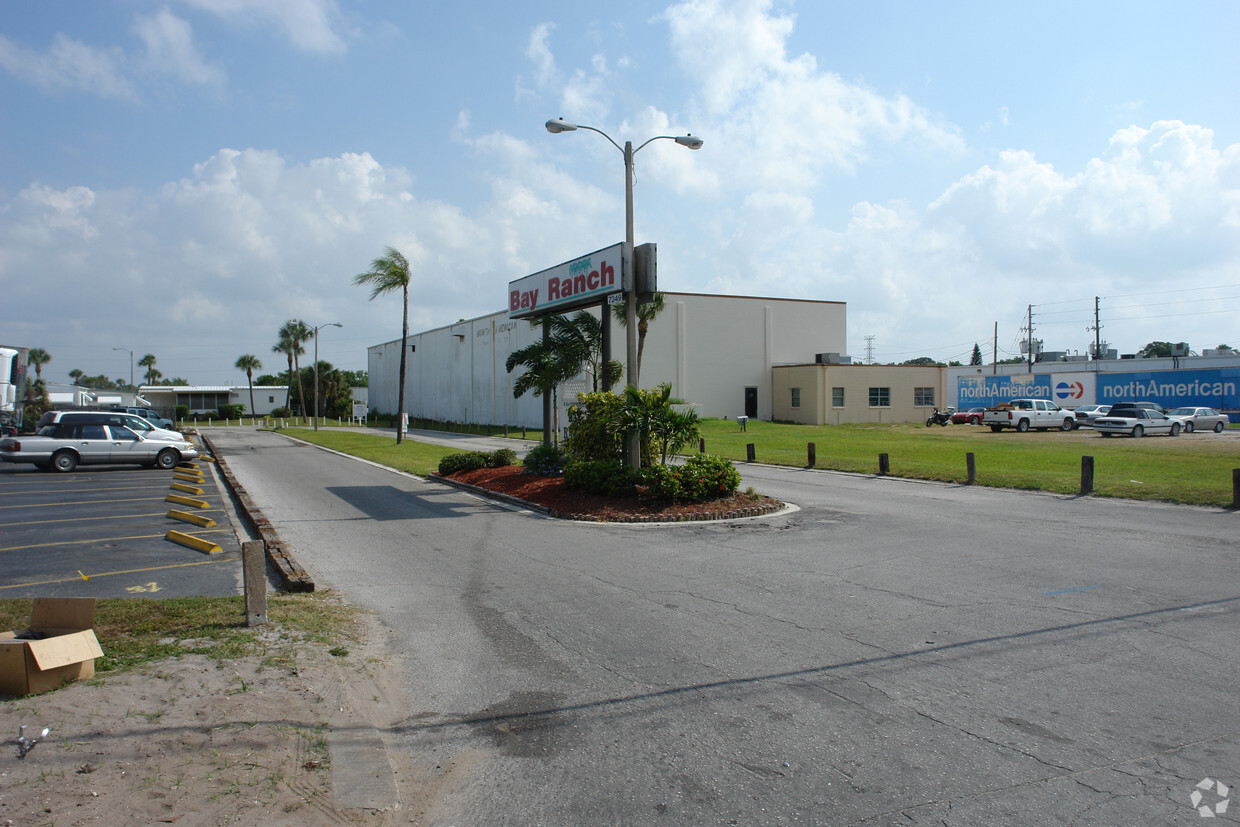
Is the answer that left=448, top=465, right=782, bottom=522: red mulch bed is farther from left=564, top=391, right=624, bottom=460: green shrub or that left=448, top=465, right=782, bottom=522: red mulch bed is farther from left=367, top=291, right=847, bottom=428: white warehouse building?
left=367, top=291, right=847, bottom=428: white warehouse building

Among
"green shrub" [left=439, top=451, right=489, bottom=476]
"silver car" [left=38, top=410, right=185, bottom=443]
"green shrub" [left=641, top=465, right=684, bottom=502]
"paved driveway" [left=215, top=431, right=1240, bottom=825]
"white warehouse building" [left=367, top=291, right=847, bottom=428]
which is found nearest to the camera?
"paved driveway" [left=215, top=431, right=1240, bottom=825]

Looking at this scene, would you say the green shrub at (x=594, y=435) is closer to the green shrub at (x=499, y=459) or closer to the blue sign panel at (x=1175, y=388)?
the green shrub at (x=499, y=459)

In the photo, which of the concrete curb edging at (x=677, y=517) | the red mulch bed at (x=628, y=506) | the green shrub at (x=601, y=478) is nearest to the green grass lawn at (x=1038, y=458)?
the concrete curb edging at (x=677, y=517)

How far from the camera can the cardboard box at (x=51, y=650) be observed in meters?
4.65

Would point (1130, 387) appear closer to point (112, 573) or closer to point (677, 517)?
point (677, 517)

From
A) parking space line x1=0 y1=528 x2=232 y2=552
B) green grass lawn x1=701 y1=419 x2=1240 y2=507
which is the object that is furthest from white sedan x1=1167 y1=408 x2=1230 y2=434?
parking space line x1=0 y1=528 x2=232 y2=552

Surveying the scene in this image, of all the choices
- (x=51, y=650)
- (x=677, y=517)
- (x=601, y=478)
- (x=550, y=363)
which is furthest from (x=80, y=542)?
(x=550, y=363)

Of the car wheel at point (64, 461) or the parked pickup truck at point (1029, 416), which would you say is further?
the parked pickup truck at point (1029, 416)

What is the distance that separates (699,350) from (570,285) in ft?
119

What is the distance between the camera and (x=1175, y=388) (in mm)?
47250

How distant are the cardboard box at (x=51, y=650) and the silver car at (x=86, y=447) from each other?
20.8 meters

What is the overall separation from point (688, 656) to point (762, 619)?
4.22 feet

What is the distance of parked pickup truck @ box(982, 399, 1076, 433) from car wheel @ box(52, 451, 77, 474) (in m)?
40.5

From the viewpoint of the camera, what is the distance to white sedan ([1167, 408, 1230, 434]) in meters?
38.3
